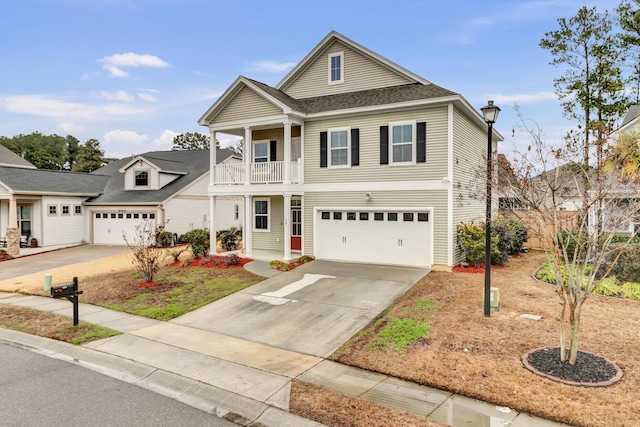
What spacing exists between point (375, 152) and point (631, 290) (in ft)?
29.4

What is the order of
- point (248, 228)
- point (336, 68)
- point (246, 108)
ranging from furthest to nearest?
point (336, 68)
point (248, 228)
point (246, 108)

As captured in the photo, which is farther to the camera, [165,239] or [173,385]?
[165,239]

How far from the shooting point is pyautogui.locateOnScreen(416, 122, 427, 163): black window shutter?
1432 cm

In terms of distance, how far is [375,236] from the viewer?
15.4m

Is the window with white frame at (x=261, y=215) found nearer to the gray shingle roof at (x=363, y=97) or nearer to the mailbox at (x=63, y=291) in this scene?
the gray shingle roof at (x=363, y=97)

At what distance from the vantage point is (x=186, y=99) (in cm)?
2548

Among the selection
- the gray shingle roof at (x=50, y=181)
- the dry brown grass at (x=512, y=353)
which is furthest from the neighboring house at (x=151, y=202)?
the dry brown grass at (x=512, y=353)

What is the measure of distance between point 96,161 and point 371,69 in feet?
161

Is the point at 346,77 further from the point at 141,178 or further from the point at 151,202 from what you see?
the point at 141,178

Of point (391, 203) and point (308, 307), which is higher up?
point (391, 203)

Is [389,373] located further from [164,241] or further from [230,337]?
[164,241]

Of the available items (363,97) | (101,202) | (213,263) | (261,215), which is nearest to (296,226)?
(261,215)

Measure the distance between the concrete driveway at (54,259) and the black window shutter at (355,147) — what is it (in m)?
14.5

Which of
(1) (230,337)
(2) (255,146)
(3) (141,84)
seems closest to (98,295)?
(1) (230,337)
